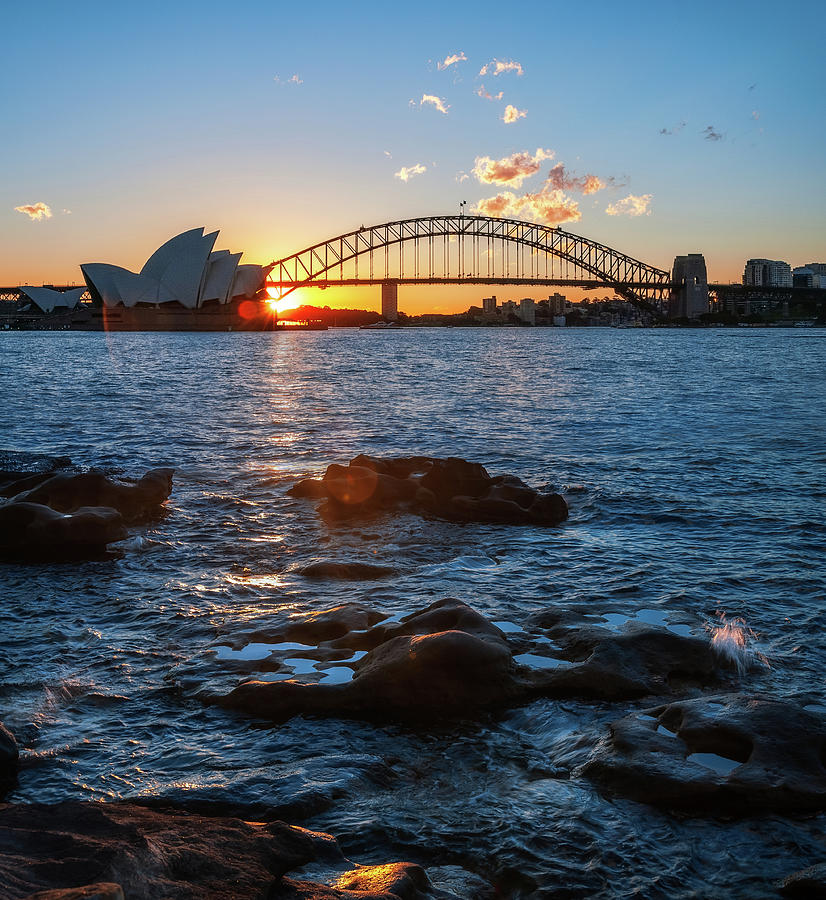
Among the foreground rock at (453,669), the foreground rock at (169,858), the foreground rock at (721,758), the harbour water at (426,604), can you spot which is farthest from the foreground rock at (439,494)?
the foreground rock at (169,858)

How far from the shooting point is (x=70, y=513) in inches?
271

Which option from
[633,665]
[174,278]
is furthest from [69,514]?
[174,278]

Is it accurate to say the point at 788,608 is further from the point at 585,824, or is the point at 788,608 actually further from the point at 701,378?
the point at 701,378

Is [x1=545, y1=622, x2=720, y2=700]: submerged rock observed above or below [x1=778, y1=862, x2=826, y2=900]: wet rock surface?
above

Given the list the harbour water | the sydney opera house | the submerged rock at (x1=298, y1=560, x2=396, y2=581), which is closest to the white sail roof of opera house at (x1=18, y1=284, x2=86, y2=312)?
the sydney opera house

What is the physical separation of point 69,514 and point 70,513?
13cm

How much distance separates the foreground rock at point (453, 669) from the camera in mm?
3693

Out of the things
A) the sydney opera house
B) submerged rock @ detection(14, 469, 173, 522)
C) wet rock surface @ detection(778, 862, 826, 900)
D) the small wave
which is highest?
the sydney opera house

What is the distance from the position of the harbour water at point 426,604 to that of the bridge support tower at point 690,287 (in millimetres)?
114735

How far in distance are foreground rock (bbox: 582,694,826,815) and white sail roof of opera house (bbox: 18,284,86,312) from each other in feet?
441

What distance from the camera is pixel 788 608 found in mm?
5133

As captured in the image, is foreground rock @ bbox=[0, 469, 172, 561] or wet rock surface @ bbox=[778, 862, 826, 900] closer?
wet rock surface @ bbox=[778, 862, 826, 900]

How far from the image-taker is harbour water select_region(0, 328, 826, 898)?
2.73 m

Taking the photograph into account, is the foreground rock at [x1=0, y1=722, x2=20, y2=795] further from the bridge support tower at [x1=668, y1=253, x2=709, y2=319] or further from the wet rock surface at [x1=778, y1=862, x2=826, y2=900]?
the bridge support tower at [x1=668, y1=253, x2=709, y2=319]
